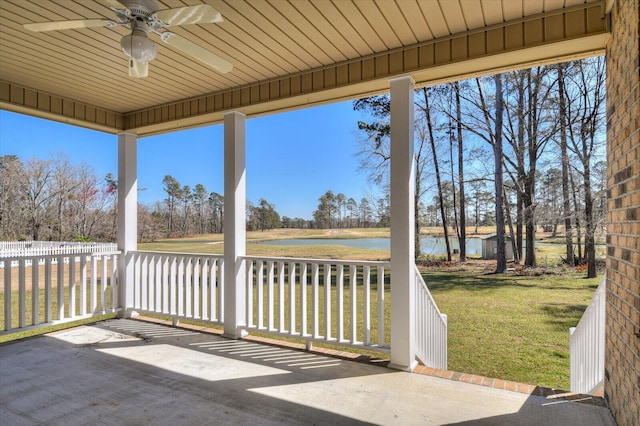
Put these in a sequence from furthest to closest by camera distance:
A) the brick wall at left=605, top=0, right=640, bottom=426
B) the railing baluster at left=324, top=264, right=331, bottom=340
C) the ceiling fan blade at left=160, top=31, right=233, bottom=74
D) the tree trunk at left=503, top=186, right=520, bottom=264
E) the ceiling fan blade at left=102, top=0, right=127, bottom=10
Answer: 1. the tree trunk at left=503, top=186, right=520, bottom=264
2. the railing baluster at left=324, top=264, right=331, bottom=340
3. the ceiling fan blade at left=160, top=31, right=233, bottom=74
4. the ceiling fan blade at left=102, top=0, right=127, bottom=10
5. the brick wall at left=605, top=0, right=640, bottom=426

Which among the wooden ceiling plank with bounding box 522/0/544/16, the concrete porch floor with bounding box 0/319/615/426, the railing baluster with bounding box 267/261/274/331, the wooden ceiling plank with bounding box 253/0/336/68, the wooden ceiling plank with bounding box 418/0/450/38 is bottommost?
the concrete porch floor with bounding box 0/319/615/426

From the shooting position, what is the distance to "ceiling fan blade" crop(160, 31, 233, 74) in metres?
2.05

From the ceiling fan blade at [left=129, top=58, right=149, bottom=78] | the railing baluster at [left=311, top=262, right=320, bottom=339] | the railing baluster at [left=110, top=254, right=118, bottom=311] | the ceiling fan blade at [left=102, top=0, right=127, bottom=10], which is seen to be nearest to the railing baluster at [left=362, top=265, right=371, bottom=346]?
the railing baluster at [left=311, top=262, right=320, bottom=339]

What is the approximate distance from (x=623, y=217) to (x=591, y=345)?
4.59 ft

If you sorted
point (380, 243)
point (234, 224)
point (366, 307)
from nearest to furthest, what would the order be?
point (366, 307) < point (234, 224) < point (380, 243)

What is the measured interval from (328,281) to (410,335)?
35.7 inches

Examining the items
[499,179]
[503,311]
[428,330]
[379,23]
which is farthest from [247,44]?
[499,179]

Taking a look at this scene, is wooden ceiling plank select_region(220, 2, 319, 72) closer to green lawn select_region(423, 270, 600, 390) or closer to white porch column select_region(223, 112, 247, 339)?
white porch column select_region(223, 112, 247, 339)

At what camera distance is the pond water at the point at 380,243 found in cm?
902

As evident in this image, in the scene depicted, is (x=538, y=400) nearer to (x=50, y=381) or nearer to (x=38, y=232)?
(x=50, y=381)

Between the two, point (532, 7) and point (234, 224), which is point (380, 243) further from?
point (532, 7)

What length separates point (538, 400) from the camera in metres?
2.39

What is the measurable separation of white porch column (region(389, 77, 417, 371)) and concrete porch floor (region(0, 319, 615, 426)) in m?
0.23

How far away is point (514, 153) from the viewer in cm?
955
